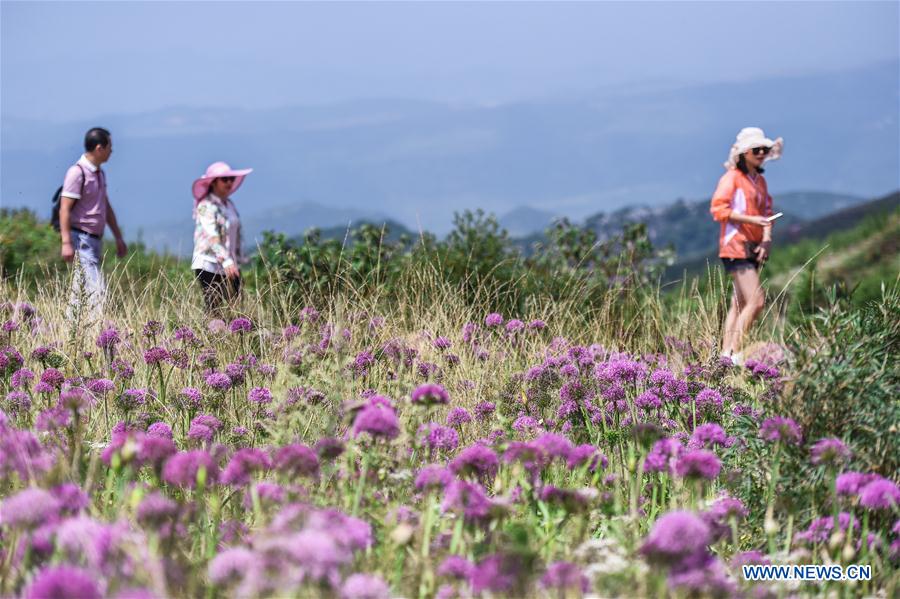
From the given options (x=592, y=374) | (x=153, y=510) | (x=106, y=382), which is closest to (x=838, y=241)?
(x=592, y=374)

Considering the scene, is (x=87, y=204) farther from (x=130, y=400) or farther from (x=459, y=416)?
(x=459, y=416)

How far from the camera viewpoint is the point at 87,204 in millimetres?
8375

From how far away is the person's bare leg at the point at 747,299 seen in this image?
7.78 metres

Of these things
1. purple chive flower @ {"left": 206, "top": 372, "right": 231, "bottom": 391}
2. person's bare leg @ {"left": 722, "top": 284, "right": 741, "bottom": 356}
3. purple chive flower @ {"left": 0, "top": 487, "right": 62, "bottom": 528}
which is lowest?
person's bare leg @ {"left": 722, "top": 284, "right": 741, "bottom": 356}

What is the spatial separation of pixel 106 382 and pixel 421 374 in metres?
1.66

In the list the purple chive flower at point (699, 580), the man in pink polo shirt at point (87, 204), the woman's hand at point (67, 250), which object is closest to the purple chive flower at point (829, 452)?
the purple chive flower at point (699, 580)

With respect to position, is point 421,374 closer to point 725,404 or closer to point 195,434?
point 725,404

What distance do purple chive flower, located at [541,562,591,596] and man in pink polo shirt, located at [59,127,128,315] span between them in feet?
22.2

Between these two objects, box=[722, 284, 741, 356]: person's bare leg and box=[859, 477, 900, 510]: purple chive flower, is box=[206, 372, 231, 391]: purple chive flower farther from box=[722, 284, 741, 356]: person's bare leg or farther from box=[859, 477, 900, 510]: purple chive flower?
box=[722, 284, 741, 356]: person's bare leg

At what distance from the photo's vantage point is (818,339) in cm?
379

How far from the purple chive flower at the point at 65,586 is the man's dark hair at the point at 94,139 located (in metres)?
7.22

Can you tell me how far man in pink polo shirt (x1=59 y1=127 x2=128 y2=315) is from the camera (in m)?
8.16

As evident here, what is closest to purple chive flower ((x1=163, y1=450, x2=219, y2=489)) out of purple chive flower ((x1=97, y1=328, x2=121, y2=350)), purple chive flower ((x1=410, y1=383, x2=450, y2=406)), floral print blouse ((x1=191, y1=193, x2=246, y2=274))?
purple chive flower ((x1=410, y1=383, x2=450, y2=406))

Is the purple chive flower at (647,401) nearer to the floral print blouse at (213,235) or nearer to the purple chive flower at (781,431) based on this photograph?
the purple chive flower at (781,431)
